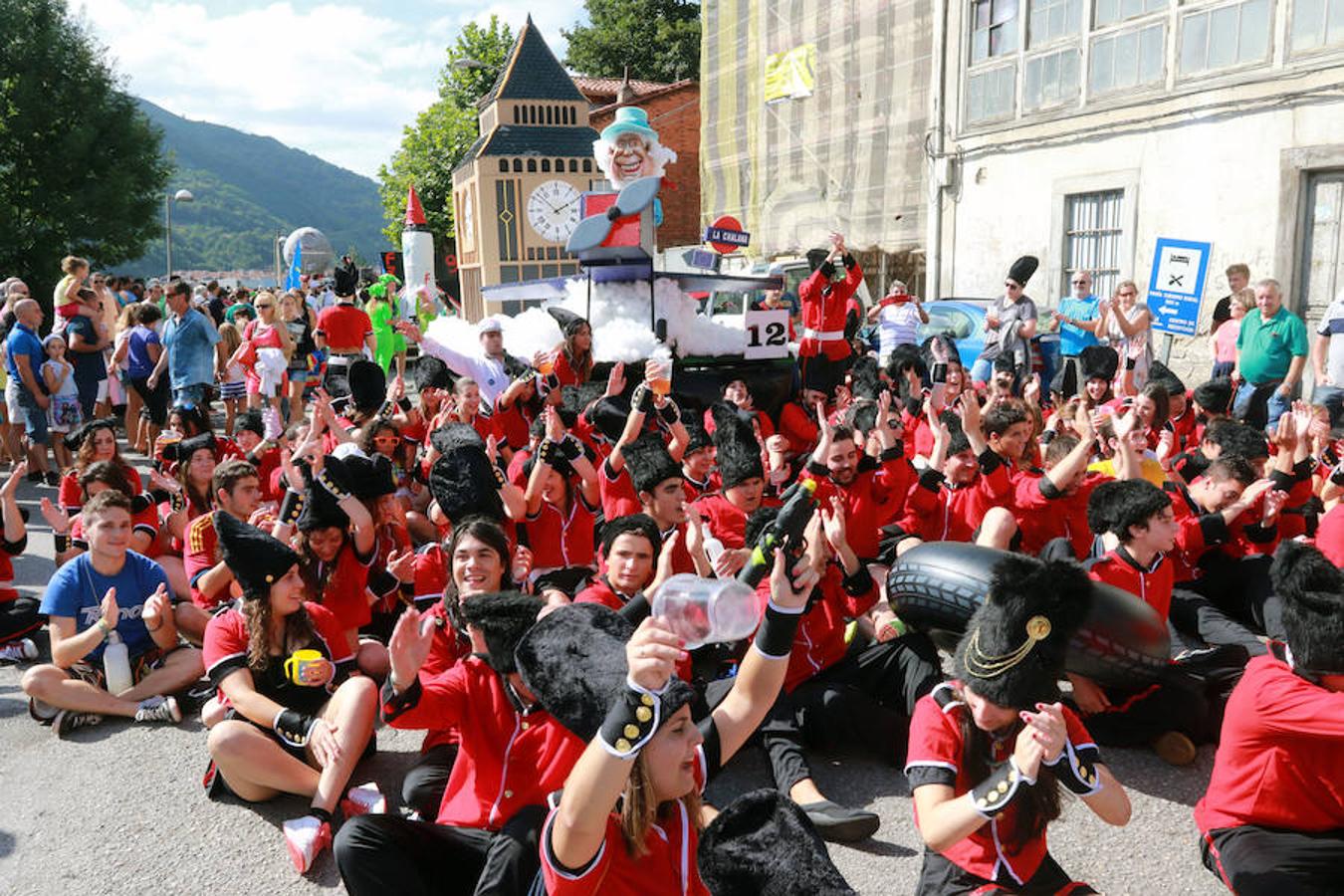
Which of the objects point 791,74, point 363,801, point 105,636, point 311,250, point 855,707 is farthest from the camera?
point 311,250

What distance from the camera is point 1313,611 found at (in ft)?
9.70

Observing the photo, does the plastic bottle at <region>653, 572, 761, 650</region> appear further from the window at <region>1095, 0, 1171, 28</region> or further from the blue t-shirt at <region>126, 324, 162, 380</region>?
the window at <region>1095, 0, 1171, 28</region>

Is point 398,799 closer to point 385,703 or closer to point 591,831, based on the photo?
point 385,703

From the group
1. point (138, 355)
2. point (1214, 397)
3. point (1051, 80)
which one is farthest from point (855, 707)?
point (1051, 80)

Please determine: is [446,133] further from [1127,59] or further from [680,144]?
→ [1127,59]

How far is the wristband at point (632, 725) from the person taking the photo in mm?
1961

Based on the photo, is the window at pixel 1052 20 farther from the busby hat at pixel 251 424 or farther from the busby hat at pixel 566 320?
the busby hat at pixel 251 424

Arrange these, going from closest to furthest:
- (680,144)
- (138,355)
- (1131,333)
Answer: (1131,333)
(138,355)
(680,144)

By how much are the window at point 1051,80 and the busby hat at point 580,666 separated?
46.2 ft

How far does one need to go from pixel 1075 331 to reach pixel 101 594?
359 inches

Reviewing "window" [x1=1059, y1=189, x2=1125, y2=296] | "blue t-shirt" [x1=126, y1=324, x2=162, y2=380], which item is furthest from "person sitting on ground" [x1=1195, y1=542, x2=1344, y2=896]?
"window" [x1=1059, y1=189, x2=1125, y2=296]

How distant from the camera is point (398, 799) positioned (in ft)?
13.5

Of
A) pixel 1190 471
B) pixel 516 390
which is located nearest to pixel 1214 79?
pixel 1190 471

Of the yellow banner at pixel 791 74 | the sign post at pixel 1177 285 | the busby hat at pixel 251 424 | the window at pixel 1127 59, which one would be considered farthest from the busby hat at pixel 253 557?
the yellow banner at pixel 791 74
